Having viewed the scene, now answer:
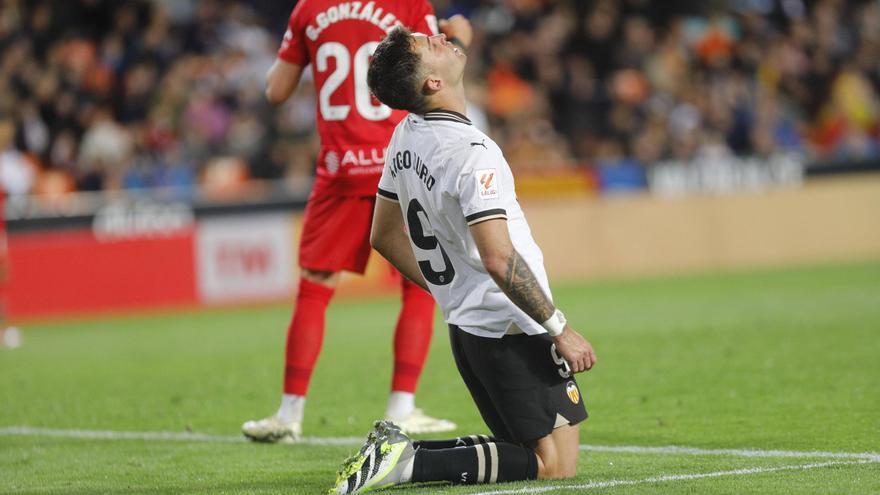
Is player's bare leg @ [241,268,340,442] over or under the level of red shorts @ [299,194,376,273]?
under

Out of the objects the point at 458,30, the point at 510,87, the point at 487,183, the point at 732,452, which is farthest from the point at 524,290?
the point at 510,87

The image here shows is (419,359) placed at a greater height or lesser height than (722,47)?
lesser

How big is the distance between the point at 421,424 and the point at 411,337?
0.46 m

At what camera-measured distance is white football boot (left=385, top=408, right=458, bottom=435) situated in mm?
6910

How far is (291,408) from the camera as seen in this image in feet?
22.8

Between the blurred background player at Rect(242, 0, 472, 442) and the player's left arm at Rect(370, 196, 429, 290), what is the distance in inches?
54.8

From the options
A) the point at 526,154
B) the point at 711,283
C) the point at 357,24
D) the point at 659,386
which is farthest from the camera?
the point at 526,154

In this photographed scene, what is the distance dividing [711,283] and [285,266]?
4962 millimetres

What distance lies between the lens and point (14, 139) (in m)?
17.6

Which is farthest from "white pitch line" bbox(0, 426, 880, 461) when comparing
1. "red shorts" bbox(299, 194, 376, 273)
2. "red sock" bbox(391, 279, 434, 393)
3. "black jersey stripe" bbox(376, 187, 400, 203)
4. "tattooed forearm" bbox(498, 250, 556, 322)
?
"black jersey stripe" bbox(376, 187, 400, 203)

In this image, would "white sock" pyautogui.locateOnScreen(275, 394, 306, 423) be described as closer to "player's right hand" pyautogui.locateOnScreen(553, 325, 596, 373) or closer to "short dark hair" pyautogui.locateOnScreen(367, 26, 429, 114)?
"short dark hair" pyautogui.locateOnScreen(367, 26, 429, 114)

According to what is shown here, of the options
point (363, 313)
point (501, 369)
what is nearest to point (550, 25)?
point (363, 313)

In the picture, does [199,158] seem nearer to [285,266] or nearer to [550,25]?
[285,266]

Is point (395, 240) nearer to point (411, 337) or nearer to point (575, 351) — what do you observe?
point (575, 351)
